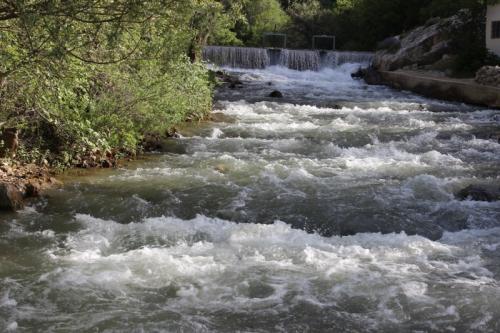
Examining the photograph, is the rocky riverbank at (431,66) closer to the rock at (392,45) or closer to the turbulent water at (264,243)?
the rock at (392,45)

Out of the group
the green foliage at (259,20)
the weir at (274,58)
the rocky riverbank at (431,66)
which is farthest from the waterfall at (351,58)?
the green foliage at (259,20)

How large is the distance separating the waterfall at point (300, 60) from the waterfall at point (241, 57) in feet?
2.87

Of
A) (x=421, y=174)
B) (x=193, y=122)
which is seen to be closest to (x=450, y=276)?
(x=421, y=174)

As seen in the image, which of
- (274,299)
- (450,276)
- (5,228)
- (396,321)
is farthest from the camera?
(5,228)

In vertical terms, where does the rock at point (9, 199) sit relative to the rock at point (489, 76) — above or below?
below

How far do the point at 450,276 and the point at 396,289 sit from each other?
70 cm

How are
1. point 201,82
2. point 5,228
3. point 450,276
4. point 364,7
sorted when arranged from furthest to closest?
point 364,7
point 201,82
point 5,228
point 450,276

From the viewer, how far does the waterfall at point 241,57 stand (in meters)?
30.6

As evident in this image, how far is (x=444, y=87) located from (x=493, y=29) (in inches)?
201

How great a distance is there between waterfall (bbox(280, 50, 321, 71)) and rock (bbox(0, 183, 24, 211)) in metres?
23.5

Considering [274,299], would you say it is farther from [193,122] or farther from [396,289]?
[193,122]

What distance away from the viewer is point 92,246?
6.69m

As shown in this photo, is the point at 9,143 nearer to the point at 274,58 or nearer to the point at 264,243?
the point at 264,243

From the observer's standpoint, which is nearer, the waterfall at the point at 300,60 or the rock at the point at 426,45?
the rock at the point at 426,45
